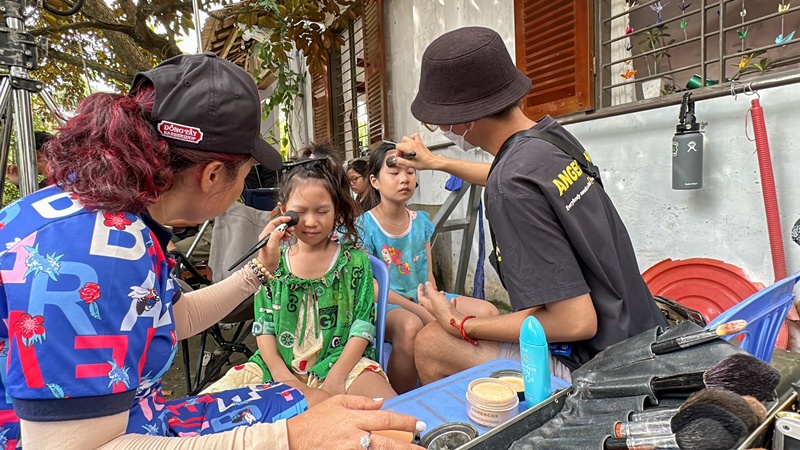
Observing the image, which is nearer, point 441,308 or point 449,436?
point 449,436

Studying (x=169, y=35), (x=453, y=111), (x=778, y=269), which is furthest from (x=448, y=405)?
(x=169, y=35)

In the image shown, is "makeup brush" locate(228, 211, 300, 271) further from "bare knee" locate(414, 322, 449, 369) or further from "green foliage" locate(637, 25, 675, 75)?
"green foliage" locate(637, 25, 675, 75)

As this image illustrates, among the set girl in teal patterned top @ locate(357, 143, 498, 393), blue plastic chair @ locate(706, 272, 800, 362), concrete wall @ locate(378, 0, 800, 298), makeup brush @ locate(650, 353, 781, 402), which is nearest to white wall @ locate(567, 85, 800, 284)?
concrete wall @ locate(378, 0, 800, 298)

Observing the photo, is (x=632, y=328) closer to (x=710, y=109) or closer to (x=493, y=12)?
(x=710, y=109)

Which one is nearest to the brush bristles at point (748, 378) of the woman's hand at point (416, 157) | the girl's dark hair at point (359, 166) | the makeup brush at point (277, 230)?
the makeup brush at point (277, 230)

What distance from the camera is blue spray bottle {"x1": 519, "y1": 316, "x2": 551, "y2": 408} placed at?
982 mm

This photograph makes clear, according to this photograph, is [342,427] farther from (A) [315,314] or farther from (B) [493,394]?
(A) [315,314]

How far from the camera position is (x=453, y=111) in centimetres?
148

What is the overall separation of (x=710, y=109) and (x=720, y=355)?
184 centimetres

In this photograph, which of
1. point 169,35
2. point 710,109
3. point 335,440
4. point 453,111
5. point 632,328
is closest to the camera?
point 335,440

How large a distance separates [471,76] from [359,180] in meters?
2.26

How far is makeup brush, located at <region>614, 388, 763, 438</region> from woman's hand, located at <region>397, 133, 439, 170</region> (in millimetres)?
1586

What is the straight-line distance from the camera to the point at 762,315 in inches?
50.1

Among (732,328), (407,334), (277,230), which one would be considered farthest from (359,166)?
(732,328)
